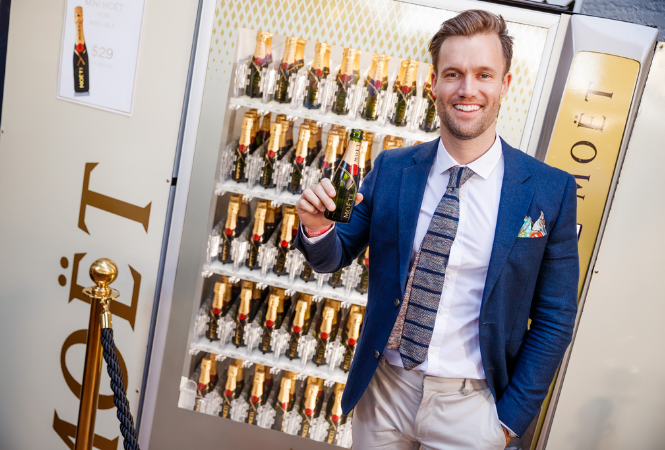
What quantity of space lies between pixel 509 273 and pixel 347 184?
56 centimetres

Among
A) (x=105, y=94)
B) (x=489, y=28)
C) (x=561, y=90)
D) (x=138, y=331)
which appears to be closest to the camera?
(x=489, y=28)

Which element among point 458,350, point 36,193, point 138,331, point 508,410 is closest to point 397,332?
point 458,350

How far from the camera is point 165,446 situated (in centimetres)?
236

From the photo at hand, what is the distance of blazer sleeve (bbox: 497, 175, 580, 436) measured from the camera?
1.36 metres

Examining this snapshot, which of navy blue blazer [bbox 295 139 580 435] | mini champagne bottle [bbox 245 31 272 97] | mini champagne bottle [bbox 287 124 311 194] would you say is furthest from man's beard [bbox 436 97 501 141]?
mini champagne bottle [bbox 245 31 272 97]

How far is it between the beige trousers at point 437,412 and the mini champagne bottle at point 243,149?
1186 mm

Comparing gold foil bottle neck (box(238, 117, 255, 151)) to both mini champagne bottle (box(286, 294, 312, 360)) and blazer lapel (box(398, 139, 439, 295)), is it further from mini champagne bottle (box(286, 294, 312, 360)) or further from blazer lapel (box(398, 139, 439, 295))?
blazer lapel (box(398, 139, 439, 295))

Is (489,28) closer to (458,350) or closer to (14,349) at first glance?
(458,350)

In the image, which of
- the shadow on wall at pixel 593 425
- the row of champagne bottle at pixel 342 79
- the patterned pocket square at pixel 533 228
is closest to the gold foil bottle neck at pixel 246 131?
the row of champagne bottle at pixel 342 79

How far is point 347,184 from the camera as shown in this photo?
1555mm

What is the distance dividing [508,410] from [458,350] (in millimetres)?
225

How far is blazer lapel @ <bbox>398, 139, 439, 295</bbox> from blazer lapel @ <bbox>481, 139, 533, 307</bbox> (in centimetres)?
22

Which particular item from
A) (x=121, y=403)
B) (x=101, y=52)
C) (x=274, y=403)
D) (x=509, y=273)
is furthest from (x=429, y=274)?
(x=101, y=52)

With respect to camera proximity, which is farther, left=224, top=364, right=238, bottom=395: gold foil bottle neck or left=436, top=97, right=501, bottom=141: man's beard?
left=224, top=364, right=238, bottom=395: gold foil bottle neck
